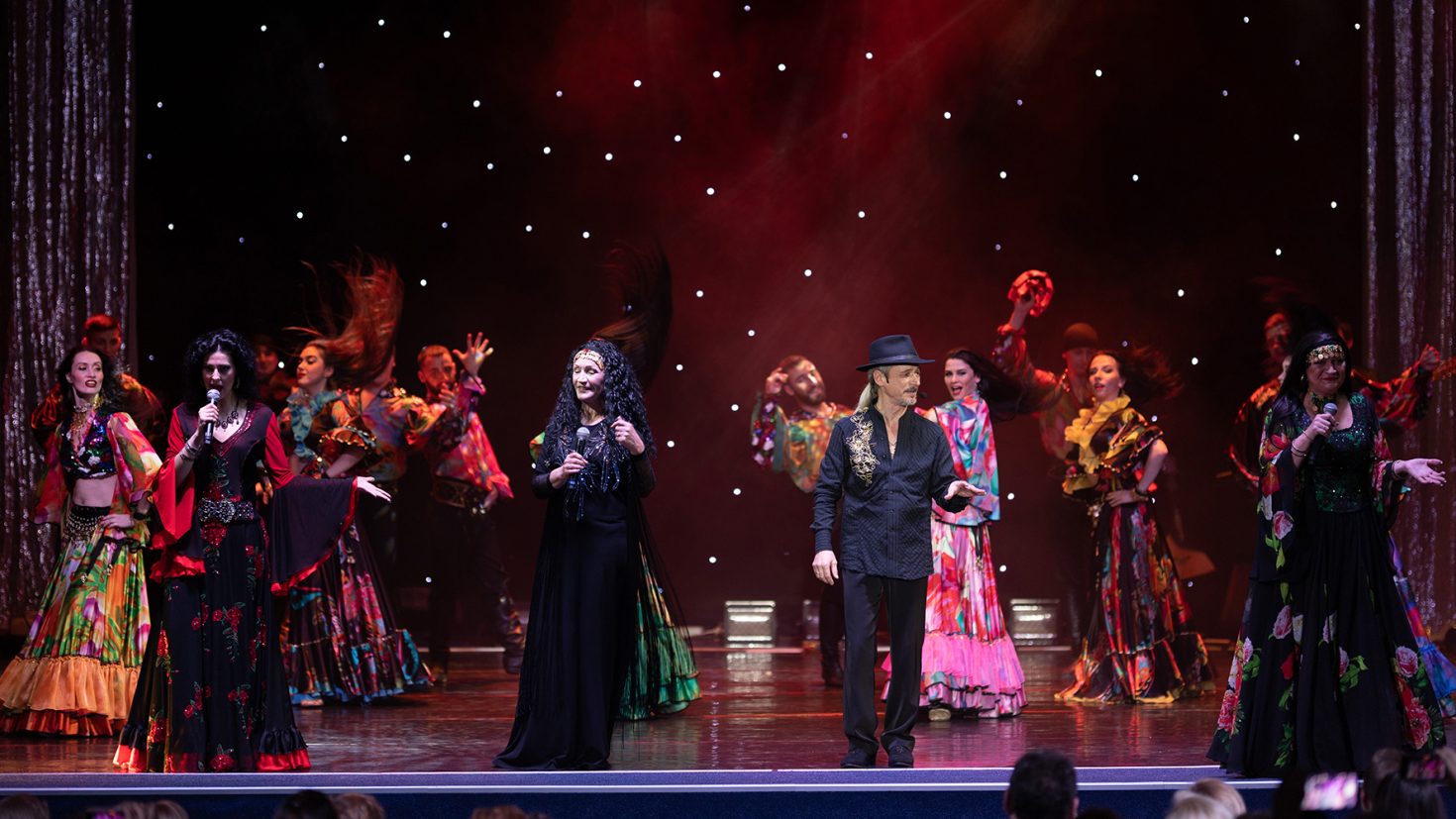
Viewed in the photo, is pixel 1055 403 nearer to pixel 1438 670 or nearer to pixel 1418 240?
pixel 1418 240

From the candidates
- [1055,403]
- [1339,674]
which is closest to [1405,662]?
[1339,674]

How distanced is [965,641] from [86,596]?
3827 millimetres

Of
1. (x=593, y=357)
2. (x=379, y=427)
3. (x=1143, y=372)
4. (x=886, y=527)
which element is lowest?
(x=886, y=527)

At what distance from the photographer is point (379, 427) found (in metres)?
8.30

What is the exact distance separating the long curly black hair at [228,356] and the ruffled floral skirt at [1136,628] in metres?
4.22

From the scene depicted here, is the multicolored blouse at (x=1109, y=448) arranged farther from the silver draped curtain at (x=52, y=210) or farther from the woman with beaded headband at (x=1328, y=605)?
the silver draped curtain at (x=52, y=210)

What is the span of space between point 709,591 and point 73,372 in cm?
517

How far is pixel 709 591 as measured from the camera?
1095 centimetres

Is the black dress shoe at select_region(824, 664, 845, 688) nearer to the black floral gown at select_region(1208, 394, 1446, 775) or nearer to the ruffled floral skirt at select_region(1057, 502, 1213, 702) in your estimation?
the ruffled floral skirt at select_region(1057, 502, 1213, 702)

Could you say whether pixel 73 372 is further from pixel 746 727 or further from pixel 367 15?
pixel 367 15

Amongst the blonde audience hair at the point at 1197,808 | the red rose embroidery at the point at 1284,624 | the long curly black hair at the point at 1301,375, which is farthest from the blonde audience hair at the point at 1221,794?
the long curly black hair at the point at 1301,375

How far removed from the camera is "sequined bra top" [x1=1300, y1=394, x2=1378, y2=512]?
17.2ft

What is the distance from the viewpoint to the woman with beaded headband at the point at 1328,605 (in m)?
5.18

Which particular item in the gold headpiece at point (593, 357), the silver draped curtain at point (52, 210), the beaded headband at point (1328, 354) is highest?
the silver draped curtain at point (52, 210)
